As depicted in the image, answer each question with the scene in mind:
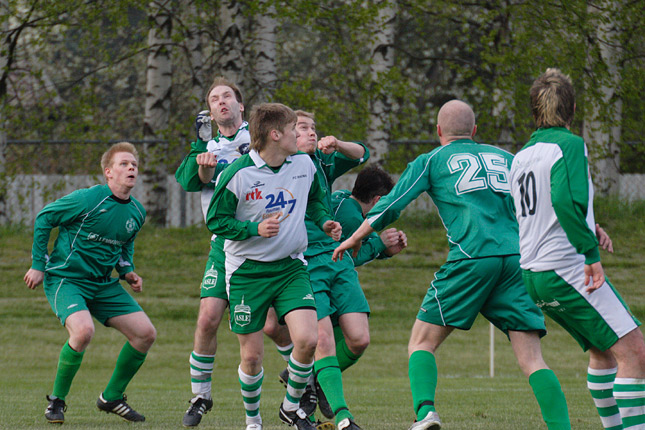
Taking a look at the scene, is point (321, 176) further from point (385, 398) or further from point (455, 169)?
point (385, 398)

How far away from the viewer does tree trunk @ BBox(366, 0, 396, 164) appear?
56.7ft

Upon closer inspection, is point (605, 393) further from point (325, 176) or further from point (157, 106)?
point (157, 106)

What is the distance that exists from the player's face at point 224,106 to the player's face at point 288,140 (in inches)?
38.7

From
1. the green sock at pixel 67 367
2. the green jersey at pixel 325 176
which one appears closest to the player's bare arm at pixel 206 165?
the green jersey at pixel 325 176

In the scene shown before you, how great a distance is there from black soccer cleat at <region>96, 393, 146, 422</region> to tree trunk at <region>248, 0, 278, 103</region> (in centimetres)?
986

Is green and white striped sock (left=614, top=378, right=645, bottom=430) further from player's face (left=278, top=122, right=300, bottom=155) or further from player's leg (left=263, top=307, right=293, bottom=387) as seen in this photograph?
player's leg (left=263, top=307, right=293, bottom=387)

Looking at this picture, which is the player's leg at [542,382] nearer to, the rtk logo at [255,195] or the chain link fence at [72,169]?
the rtk logo at [255,195]

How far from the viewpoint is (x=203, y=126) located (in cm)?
637

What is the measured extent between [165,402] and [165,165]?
9721 millimetres

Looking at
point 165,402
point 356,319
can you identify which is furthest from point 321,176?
point 165,402

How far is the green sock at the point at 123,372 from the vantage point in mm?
7098

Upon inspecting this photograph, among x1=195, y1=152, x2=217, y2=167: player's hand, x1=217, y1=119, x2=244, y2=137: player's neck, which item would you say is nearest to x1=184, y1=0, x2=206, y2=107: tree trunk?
x1=217, y1=119, x2=244, y2=137: player's neck

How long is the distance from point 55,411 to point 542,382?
368 centimetres

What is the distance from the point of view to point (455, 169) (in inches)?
216
